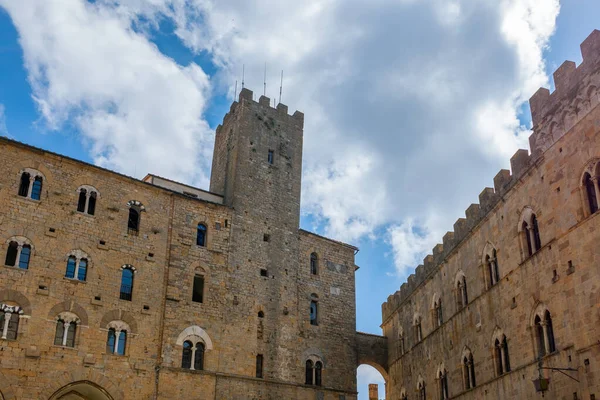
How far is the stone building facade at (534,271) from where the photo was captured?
59.8 ft

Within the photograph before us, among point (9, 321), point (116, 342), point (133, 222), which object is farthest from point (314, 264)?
point (9, 321)

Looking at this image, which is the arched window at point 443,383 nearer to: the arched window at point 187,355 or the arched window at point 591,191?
the arched window at point 187,355

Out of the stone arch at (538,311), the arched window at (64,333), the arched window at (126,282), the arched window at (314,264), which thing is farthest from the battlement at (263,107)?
the stone arch at (538,311)

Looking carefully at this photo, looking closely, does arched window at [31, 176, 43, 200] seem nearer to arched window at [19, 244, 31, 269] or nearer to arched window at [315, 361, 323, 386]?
arched window at [19, 244, 31, 269]

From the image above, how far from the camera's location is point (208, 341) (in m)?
29.8

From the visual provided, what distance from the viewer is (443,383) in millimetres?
28000

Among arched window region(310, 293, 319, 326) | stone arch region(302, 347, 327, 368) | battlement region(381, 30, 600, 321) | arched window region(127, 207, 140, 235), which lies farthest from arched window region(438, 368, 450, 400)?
arched window region(127, 207, 140, 235)

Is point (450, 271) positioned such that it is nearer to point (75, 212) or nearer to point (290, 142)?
point (290, 142)

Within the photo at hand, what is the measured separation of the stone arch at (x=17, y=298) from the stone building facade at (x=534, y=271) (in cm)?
1754

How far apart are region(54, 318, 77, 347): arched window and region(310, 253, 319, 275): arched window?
13.6 m

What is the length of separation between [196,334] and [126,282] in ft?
13.4

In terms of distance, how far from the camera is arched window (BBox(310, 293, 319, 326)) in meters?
34.2

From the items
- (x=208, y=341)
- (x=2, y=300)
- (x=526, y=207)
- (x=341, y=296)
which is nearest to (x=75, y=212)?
(x=2, y=300)

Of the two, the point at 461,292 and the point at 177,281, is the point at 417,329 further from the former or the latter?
the point at 177,281
